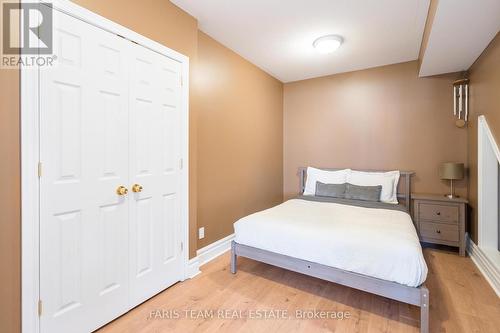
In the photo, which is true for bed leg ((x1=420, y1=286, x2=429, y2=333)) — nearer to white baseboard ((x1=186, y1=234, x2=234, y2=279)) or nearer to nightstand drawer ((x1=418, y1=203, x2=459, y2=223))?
nightstand drawer ((x1=418, y1=203, x2=459, y2=223))

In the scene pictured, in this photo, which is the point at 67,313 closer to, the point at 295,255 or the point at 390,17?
the point at 295,255

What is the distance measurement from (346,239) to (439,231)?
6.10ft

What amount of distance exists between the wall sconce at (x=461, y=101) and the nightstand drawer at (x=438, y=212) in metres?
1.13

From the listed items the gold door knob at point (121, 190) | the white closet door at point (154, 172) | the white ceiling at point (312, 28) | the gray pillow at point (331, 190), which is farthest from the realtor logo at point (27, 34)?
the gray pillow at point (331, 190)

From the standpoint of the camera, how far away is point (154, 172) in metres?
2.05

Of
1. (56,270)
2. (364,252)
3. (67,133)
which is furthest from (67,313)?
(364,252)

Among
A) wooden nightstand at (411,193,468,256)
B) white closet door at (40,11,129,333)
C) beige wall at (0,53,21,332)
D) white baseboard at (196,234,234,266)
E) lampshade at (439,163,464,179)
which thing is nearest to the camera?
beige wall at (0,53,21,332)

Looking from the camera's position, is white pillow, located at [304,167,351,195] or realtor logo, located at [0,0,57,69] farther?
white pillow, located at [304,167,351,195]

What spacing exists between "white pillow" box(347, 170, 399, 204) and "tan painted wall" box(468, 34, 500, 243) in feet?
2.63

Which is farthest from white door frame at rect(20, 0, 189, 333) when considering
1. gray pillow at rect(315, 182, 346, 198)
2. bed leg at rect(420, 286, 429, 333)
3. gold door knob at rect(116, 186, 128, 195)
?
gray pillow at rect(315, 182, 346, 198)

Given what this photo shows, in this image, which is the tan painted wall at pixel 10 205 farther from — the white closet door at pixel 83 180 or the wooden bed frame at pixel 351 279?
the wooden bed frame at pixel 351 279

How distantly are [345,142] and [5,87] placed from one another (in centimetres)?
392

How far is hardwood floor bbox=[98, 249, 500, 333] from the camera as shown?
171cm

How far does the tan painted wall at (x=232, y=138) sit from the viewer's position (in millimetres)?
2766
